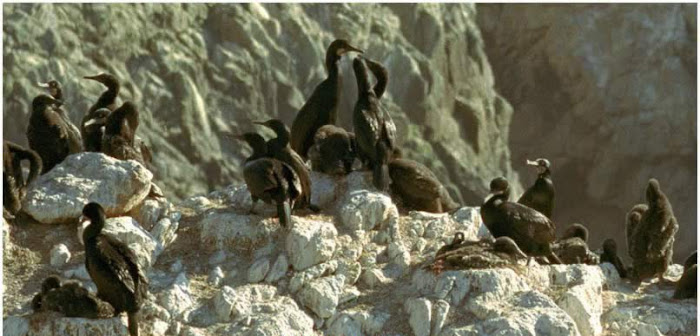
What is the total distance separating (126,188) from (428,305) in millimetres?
3540

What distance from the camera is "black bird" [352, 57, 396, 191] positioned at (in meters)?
19.5

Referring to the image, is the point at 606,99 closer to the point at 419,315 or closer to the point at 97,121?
the point at 97,121

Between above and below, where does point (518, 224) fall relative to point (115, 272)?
below

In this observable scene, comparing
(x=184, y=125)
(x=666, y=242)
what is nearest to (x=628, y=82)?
(x=184, y=125)

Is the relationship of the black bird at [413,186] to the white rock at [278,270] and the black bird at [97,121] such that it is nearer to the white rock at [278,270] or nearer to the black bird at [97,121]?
the white rock at [278,270]

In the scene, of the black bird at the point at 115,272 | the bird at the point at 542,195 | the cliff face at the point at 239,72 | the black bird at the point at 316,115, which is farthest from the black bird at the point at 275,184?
the cliff face at the point at 239,72

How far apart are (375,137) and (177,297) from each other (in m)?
3.14

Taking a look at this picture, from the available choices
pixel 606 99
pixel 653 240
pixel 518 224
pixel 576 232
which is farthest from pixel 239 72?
pixel 518 224

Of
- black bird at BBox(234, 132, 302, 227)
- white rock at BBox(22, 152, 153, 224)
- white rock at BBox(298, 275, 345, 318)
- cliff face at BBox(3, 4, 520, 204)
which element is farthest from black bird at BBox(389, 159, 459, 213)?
cliff face at BBox(3, 4, 520, 204)

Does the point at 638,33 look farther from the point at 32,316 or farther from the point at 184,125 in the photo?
the point at 32,316

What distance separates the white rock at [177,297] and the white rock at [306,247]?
1.10 metres

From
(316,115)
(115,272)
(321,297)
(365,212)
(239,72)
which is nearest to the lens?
(115,272)

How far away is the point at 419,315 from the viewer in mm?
17531

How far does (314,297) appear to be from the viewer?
58.2 ft
